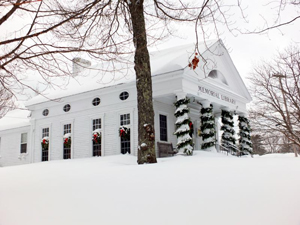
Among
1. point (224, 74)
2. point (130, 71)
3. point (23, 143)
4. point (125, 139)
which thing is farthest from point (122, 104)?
point (23, 143)

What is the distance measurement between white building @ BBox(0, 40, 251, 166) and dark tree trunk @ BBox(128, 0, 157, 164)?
340cm

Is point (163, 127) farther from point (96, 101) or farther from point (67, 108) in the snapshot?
point (67, 108)

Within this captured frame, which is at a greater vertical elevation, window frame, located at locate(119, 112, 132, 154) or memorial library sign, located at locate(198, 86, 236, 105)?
memorial library sign, located at locate(198, 86, 236, 105)

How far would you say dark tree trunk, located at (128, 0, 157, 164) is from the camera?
8680mm

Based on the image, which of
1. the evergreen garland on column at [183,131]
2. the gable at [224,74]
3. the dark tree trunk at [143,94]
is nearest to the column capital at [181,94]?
the evergreen garland on column at [183,131]

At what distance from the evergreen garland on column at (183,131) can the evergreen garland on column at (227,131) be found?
401 cm

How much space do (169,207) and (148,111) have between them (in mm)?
5750

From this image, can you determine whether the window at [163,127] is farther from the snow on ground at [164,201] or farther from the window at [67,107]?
the snow on ground at [164,201]

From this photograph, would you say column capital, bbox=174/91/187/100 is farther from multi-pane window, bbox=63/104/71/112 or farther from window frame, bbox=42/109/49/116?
window frame, bbox=42/109/49/116

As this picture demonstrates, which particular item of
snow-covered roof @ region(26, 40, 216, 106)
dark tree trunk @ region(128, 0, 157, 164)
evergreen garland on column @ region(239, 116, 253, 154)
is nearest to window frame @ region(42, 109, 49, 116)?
snow-covered roof @ region(26, 40, 216, 106)

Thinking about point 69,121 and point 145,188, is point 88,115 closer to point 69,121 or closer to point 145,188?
point 69,121

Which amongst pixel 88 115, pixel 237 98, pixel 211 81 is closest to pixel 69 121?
pixel 88 115

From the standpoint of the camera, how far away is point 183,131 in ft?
40.4

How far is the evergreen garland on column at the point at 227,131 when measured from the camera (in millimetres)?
15625
